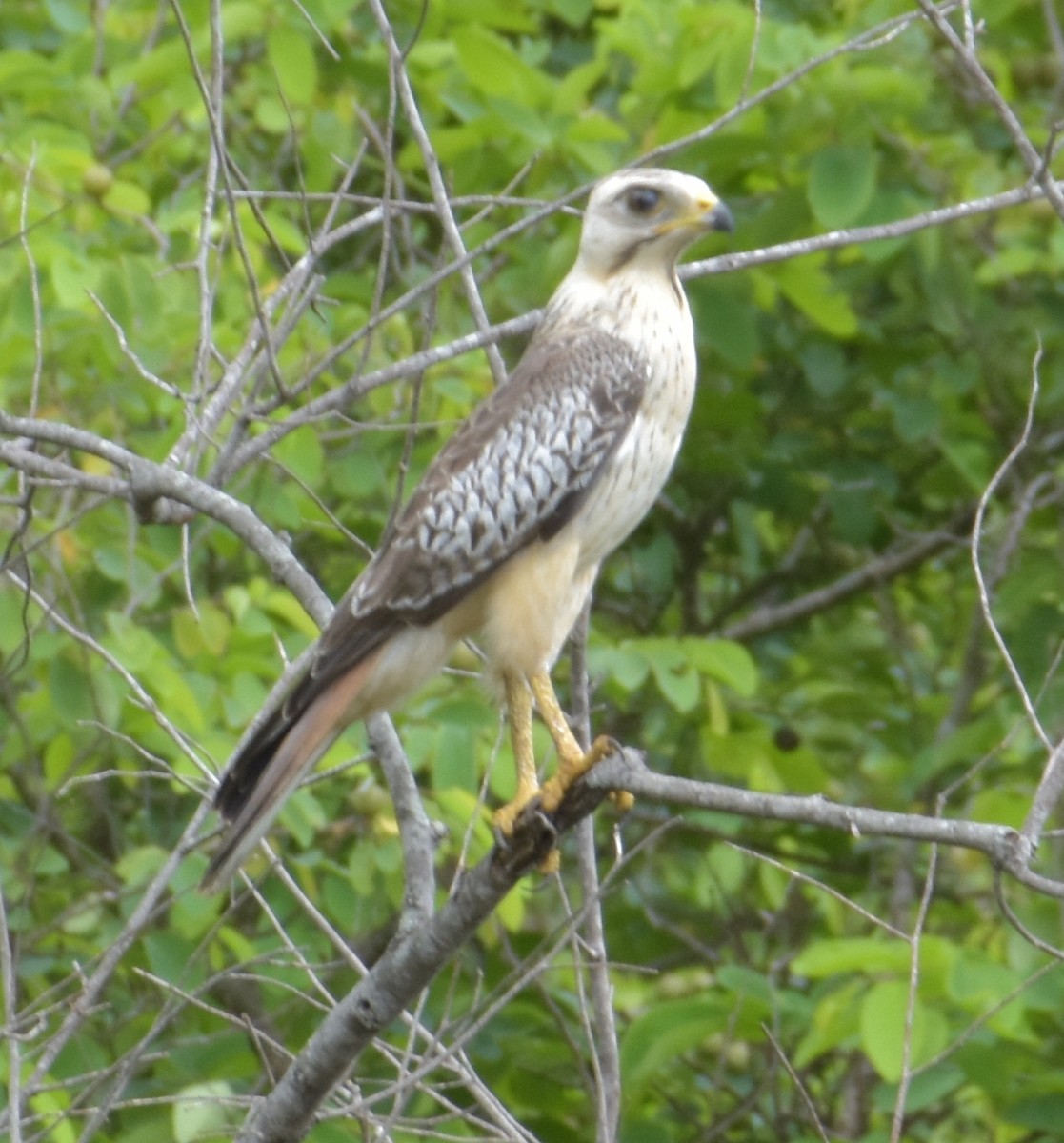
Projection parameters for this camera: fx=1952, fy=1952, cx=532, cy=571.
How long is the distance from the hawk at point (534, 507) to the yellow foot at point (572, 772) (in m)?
0.26

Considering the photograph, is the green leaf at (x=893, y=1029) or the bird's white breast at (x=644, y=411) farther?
the green leaf at (x=893, y=1029)

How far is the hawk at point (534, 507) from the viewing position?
3.58m

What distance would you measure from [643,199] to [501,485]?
696mm

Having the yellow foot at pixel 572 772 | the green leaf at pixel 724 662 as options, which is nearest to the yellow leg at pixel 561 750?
the yellow foot at pixel 572 772

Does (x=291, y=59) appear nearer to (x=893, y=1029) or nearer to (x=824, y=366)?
(x=824, y=366)

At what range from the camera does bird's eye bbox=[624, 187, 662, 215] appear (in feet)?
13.0

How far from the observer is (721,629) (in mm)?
6535

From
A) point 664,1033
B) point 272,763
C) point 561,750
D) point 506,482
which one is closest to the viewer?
point 272,763

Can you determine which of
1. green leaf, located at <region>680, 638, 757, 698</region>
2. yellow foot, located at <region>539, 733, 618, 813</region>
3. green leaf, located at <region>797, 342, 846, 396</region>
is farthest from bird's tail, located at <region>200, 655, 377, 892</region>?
green leaf, located at <region>797, 342, 846, 396</region>

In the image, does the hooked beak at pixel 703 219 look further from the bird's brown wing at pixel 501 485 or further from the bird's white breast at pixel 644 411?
the bird's brown wing at pixel 501 485

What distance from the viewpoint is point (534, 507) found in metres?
3.73

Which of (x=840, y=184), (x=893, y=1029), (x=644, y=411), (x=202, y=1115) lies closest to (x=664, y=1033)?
(x=893, y=1029)

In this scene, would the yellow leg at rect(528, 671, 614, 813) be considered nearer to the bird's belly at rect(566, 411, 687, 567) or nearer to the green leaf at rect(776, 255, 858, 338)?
the bird's belly at rect(566, 411, 687, 567)

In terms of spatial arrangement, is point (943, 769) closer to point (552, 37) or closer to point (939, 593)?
point (939, 593)
